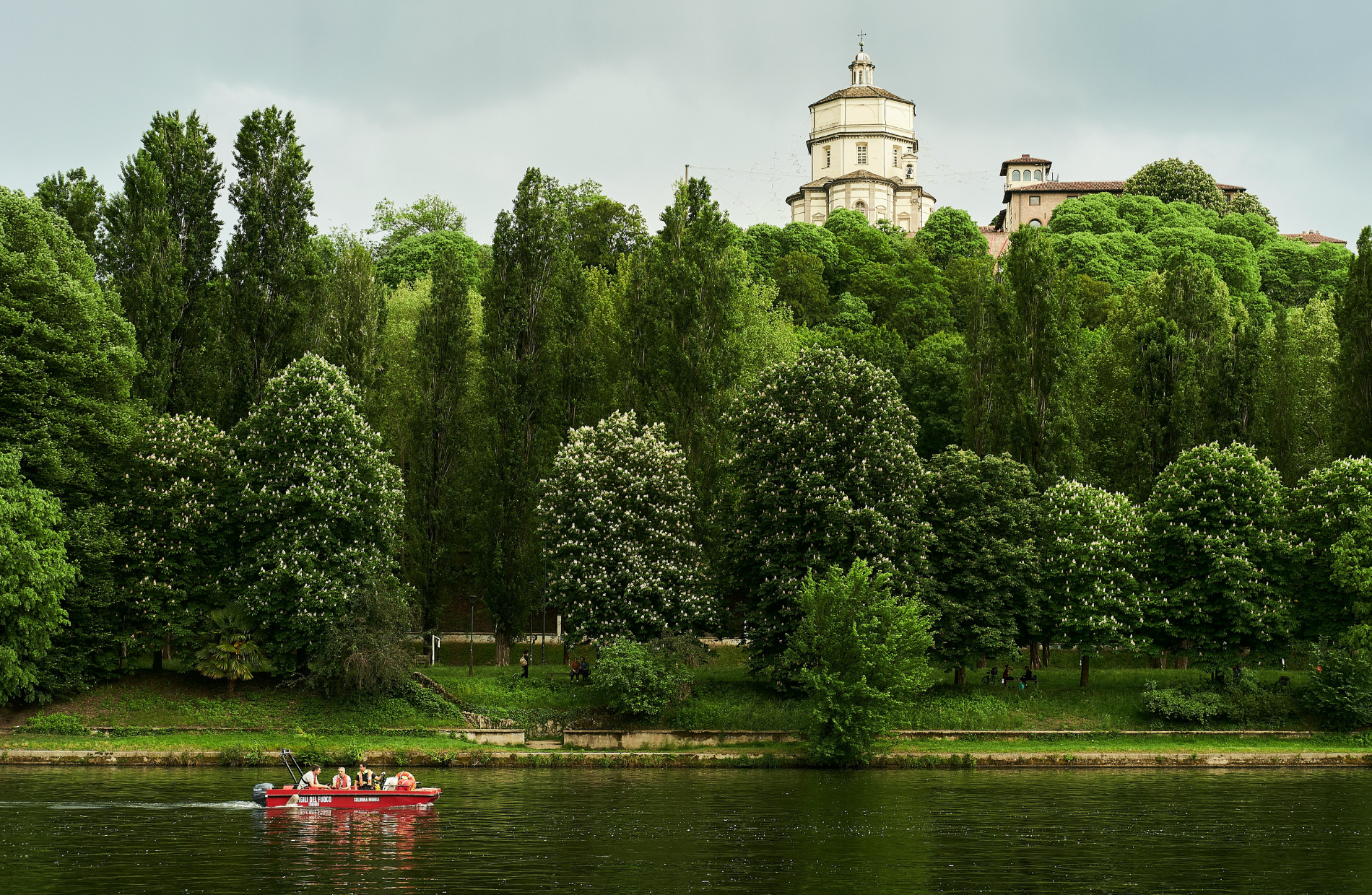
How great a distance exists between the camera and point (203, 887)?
90.9 feet

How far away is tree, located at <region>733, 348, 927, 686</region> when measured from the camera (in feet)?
176

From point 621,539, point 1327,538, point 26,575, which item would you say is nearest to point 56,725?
point 26,575

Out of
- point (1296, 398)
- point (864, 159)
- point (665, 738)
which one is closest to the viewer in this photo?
point (665, 738)

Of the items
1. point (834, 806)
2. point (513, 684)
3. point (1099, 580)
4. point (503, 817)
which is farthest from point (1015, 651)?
point (503, 817)

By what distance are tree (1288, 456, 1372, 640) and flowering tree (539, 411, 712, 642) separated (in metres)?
26.5

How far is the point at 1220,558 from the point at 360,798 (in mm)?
36792

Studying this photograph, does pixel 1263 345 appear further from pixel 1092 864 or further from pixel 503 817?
pixel 503 817

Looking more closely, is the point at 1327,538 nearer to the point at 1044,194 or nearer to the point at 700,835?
the point at 700,835

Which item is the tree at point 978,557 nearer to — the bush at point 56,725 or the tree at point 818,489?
the tree at point 818,489

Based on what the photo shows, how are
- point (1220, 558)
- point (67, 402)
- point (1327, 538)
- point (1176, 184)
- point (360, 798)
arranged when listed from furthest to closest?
point (1176, 184), point (1327, 538), point (1220, 558), point (67, 402), point (360, 798)

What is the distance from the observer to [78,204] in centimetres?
6250

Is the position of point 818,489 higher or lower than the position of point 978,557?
higher

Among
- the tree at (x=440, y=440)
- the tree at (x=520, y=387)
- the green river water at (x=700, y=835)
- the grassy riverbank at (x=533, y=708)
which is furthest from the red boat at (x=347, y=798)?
the tree at (x=440, y=440)

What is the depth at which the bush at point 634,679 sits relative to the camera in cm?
5059
